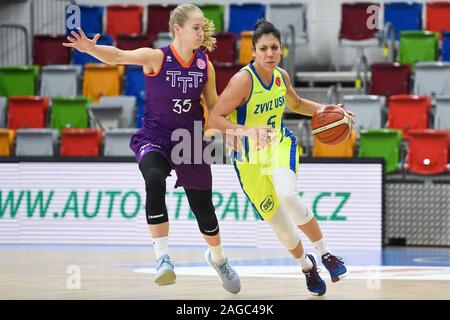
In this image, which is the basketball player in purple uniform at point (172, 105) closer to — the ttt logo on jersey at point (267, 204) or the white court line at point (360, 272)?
the ttt logo on jersey at point (267, 204)

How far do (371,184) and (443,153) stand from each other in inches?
48.1

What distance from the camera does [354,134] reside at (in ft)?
44.3

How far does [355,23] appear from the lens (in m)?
16.5

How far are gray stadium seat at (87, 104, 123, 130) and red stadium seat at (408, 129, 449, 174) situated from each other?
4285 millimetres

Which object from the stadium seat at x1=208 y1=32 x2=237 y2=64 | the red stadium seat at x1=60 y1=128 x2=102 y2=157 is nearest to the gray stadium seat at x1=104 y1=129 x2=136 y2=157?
the red stadium seat at x1=60 y1=128 x2=102 y2=157

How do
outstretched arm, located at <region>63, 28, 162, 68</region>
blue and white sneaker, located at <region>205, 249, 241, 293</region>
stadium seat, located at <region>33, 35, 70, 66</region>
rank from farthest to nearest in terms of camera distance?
stadium seat, located at <region>33, 35, 70, 66</region> < blue and white sneaker, located at <region>205, 249, 241, 293</region> < outstretched arm, located at <region>63, 28, 162, 68</region>

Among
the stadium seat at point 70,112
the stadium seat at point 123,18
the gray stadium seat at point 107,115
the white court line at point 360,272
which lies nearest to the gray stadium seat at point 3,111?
the stadium seat at point 70,112

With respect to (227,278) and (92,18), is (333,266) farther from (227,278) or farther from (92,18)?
(92,18)

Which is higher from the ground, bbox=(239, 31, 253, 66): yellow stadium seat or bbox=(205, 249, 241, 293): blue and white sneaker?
bbox=(239, 31, 253, 66): yellow stadium seat

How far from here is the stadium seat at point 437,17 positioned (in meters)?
16.4

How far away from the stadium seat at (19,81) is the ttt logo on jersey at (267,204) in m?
9.43

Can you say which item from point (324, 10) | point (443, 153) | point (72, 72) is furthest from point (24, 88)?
point (443, 153)

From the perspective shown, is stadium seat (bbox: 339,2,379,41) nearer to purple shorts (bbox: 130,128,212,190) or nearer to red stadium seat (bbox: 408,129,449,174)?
red stadium seat (bbox: 408,129,449,174)

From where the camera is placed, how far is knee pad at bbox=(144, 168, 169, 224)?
686cm
